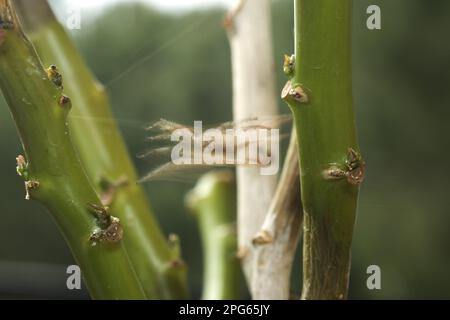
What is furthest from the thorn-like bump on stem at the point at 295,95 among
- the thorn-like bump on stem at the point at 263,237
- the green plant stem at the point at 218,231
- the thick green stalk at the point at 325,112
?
the green plant stem at the point at 218,231

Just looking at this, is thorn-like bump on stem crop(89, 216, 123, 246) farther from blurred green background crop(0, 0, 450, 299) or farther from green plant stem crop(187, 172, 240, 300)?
green plant stem crop(187, 172, 240, 300)

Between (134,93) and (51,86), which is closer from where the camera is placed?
(51,86)

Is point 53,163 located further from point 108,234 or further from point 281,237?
point 281,237

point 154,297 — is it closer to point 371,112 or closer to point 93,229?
point 93,229

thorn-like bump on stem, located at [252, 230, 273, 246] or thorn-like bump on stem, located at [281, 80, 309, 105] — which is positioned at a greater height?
thorn-like bump on stem, located at [281, 80, 309, 105]

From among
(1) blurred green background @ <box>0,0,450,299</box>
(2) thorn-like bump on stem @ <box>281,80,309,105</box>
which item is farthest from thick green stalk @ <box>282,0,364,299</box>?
(1) blurred green background @ <box>0,0,450,299</box>

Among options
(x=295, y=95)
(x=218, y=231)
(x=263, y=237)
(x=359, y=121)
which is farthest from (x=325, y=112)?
(x=359, y=121)
